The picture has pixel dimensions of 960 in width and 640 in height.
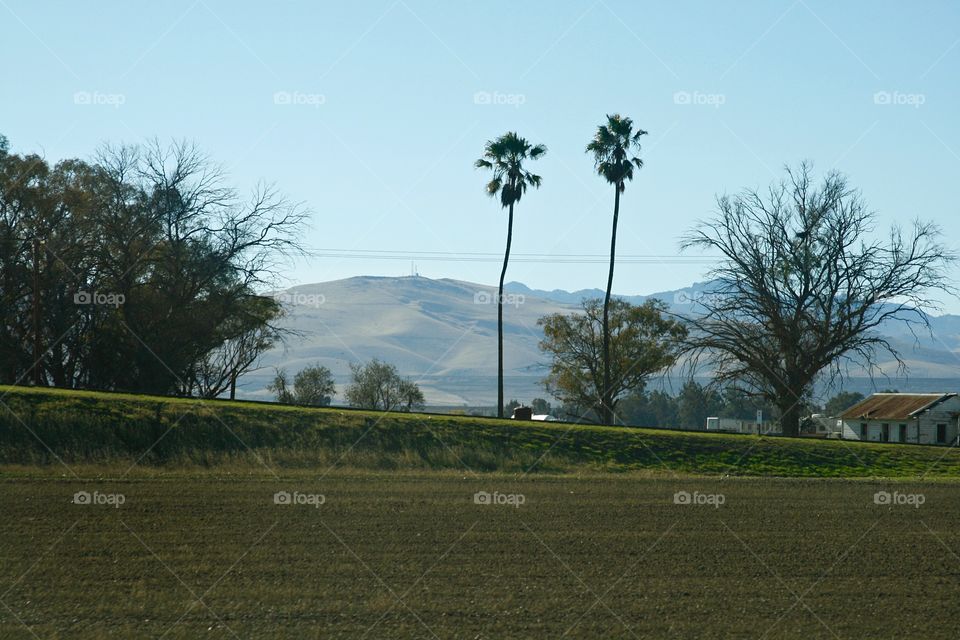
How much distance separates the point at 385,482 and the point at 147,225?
33.3 metres

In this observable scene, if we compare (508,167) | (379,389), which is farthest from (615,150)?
(379,389)

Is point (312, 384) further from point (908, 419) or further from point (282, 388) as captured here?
point (908, 419)

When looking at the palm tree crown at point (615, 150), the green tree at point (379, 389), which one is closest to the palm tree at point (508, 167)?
the palm tree crown at point (615, 150)

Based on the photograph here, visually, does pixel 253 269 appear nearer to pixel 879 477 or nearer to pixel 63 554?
pixel 879 477

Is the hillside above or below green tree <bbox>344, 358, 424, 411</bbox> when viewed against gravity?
below

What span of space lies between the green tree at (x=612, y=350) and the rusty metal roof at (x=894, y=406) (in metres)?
16.5

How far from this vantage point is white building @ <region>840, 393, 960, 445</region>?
256 ft

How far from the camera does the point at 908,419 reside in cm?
7894

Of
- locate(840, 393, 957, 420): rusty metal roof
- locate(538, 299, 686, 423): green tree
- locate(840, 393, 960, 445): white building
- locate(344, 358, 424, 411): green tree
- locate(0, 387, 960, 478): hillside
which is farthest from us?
locate(344, 358, 424, 411): green tree

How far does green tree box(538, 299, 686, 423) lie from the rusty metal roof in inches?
648

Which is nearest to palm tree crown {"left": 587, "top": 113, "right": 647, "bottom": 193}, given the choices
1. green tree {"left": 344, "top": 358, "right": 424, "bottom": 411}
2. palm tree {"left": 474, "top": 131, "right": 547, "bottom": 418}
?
palm tree {"left": 474, "top": 131, "right": 547, "bottom": 418}

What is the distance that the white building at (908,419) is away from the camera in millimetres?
78000

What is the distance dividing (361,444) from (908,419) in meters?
56.5

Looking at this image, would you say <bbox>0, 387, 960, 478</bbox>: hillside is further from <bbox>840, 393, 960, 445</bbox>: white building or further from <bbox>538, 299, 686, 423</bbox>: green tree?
<bbox>538, 299, 686, 423</bbox>: green tree
